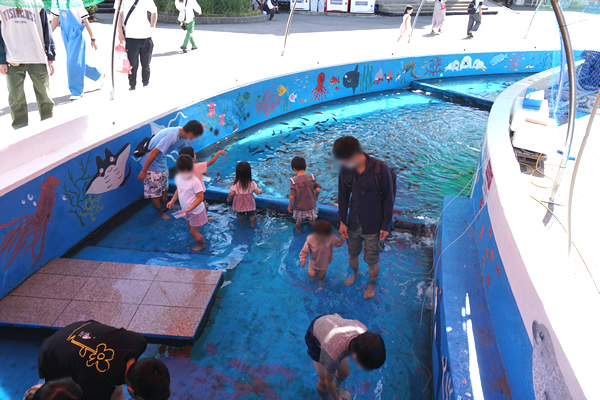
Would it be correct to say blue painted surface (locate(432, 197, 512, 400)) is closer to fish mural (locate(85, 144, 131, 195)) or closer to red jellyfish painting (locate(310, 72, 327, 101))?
fish mural (locate(85, 144, 131, 195))

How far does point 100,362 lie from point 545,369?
2536 mm

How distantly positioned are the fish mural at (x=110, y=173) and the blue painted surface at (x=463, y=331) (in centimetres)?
407

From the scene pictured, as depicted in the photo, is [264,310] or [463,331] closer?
[463,331]

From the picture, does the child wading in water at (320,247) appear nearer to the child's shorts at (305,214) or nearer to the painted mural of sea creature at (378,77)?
the child's shorts at (305,214)

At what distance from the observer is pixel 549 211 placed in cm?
359

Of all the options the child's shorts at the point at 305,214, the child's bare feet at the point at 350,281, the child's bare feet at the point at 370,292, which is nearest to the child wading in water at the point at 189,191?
the child's shorts at the point at 305,214

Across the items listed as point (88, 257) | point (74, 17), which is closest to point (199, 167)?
point (88, 257)

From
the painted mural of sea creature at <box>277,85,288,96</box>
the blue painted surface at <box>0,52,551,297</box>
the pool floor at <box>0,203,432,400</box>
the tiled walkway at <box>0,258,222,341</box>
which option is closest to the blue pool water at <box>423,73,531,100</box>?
the blue painted surface at <box>0,52,551,297</box>

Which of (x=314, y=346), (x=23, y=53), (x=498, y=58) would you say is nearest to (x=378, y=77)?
A: (x=498, y=58)

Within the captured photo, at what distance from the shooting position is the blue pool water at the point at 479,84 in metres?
13.4

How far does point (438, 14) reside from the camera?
17.7 metres

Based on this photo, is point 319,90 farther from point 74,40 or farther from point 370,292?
point 370,292

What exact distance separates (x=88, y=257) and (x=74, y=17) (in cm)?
478

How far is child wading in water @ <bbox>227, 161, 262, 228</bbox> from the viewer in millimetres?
4995
